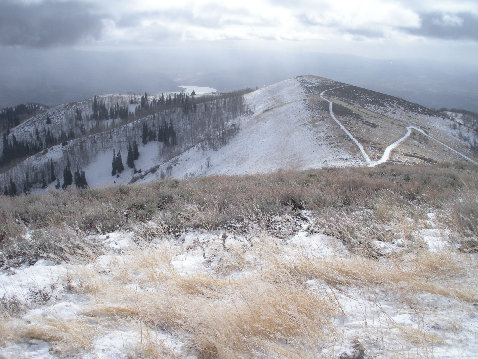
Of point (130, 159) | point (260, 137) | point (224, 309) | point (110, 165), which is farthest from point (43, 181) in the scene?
point (224, 309)

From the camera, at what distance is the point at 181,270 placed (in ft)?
15.2

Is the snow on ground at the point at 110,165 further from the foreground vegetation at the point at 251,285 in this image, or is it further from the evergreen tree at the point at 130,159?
the foreground vegetation at the point at 251,285

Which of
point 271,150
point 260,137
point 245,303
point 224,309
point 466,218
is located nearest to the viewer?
point 224,309

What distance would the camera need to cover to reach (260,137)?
60.4 metres

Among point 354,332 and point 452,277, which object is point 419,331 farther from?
point 452,277

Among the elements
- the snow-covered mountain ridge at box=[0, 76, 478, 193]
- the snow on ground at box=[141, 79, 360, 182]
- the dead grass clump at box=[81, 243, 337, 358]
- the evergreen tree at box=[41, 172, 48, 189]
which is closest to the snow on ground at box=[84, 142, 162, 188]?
the snow-covered mountain ridge at box=[0, 76, 478, 193]

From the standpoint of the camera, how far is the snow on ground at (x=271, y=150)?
42281 millimetres

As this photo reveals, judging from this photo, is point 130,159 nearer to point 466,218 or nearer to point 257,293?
point 466,218

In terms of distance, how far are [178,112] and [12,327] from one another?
122m

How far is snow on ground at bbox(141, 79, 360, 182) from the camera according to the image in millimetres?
42281

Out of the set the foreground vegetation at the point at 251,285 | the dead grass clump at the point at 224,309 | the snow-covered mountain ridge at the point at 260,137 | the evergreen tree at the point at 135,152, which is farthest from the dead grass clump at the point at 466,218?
the evergreen tree at the point at 135,152

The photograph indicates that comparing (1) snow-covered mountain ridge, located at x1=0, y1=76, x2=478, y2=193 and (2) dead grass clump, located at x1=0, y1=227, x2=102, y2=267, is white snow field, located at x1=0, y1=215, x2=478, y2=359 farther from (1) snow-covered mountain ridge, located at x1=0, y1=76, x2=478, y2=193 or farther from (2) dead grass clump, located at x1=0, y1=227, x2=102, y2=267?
(1) snow-covered mountain ridge, located at x1=0, y1=76, x2=478, y2=193

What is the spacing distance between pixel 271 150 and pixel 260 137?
8.85 m

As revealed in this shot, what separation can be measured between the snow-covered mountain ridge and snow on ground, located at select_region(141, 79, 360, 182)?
23 cm
